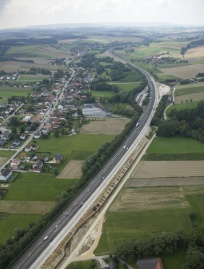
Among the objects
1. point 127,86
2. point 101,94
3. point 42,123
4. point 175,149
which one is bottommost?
point 175,149

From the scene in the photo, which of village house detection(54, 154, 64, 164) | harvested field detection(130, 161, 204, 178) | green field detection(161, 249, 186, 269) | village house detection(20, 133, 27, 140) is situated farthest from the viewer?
village house detection(20, 133, 27, 140)

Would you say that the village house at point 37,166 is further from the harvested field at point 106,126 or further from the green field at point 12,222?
the harvested field at point 106,126

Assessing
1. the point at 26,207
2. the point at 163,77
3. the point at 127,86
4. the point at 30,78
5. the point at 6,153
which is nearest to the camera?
the point at 26,207

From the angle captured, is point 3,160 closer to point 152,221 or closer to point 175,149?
point 152,221

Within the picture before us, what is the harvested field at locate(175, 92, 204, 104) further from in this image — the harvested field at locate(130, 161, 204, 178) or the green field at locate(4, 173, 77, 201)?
the green field at locate(4, 173, 77, 201)

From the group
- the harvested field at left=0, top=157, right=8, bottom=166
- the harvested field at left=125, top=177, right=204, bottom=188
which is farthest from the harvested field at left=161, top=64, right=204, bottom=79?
the harvested field at left=0, top=157, right=8, bottom=166

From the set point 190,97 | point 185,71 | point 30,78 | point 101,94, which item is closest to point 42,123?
point 101,94
